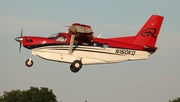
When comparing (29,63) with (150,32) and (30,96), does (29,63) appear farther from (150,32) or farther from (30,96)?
(30,96)

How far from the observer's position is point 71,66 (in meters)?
37.6

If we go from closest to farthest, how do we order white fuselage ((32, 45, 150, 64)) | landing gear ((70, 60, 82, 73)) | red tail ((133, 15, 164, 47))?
white fuselage ((32, 45, 150, 64))
landing gear ((70, 60, 82, 73))
red tail ((133, 15, 164, 47))

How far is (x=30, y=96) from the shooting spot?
103375 millimetres

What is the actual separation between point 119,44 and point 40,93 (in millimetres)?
65861

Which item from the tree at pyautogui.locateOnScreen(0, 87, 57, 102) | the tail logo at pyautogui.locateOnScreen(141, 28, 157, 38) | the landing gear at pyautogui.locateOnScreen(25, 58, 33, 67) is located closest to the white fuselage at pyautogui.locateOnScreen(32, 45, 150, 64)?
the landing gear at pyautogui.locateOnScreen(25, 58, 33, 67)

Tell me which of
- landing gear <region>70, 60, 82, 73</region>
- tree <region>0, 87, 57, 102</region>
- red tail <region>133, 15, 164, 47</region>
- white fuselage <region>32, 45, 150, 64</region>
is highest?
tree <region>0, 87, 57, 102</region>

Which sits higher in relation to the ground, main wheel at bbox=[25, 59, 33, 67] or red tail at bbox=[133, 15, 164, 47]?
red tail at bbox=[133, 15, 164, 47]

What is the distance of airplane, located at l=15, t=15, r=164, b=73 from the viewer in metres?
36.6

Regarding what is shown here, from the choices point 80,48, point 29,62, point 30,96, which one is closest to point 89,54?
point 80,48

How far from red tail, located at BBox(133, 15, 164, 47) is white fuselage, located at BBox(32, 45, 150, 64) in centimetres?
109

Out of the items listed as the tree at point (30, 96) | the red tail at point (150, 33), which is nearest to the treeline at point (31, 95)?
the tree at point (30, 96)

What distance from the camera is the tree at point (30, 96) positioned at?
333 ft

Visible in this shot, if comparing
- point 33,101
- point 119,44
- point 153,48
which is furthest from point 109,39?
point 33,101

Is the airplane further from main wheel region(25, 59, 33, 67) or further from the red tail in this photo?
the red tail
